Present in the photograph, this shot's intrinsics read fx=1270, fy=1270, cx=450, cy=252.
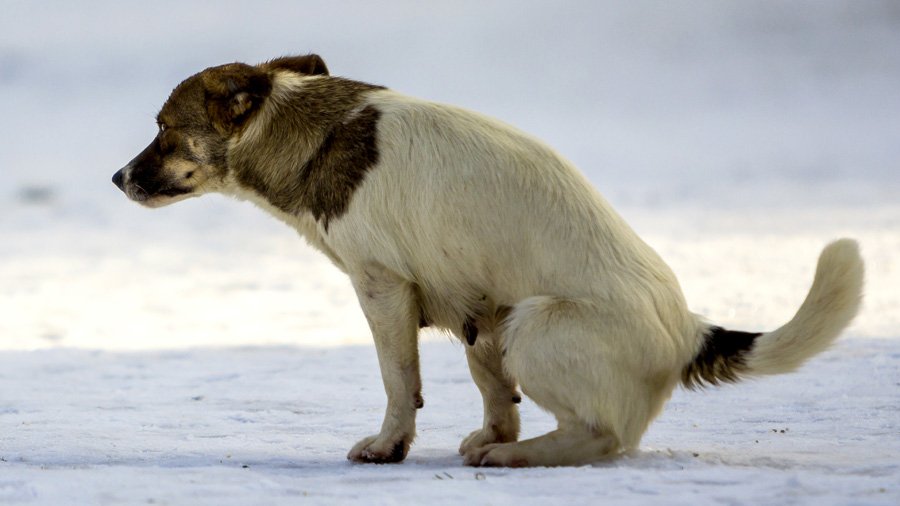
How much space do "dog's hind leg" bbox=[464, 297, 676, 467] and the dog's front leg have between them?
0.41 metres

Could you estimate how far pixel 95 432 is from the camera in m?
5.39

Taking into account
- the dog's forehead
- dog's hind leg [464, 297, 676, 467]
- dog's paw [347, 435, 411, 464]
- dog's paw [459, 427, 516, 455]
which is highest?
the dog's forehead

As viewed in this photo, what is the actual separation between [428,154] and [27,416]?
8.20 feet

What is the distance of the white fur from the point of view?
14.3 ft

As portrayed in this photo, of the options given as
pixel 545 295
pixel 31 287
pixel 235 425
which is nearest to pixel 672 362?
pixel 545 295

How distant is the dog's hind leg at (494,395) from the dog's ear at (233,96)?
131 centimetres

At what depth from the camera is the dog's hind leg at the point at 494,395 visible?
5.02m

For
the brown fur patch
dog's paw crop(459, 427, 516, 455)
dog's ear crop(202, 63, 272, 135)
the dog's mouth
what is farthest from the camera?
the dog's mouth

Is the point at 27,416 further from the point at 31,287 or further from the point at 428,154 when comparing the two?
the point at 31,287

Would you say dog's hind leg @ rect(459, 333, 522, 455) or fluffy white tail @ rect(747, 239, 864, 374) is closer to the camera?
fluffy white tail @ rect(747, 239, 864, 374)

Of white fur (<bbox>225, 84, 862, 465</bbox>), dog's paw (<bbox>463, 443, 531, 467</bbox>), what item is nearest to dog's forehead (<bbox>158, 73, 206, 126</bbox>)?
white fur (<bbox>225, 84, 862, 465</bbox>)

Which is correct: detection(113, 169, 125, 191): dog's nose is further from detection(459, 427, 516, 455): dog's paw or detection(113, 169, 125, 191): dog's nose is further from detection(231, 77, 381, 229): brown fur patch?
detection(459, 427, 516, 455): dog's paw

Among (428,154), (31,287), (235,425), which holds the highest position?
(428,154)

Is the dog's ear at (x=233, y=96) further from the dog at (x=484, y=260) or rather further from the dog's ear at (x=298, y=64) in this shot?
the dog's ear at (x=298, y=64)
